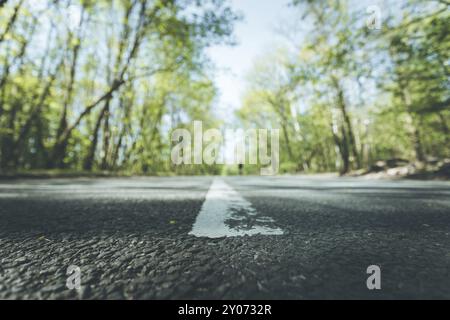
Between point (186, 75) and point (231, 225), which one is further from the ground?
point (186, 75)

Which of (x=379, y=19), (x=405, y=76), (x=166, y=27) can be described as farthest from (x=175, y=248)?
(x=166, y=27)

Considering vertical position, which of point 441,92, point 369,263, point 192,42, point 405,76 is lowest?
point 369,263

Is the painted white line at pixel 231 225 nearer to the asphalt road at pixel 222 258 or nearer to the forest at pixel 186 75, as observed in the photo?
the asphalt road at pixel 222 258

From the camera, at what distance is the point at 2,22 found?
37.2 feet

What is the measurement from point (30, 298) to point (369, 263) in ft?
3.48

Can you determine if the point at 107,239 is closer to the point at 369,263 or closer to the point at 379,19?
the point at 369,263
